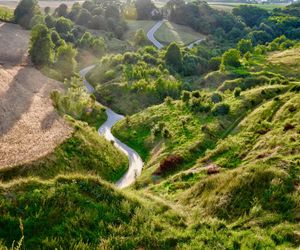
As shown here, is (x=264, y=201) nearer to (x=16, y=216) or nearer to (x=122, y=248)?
(x=122, y=248)

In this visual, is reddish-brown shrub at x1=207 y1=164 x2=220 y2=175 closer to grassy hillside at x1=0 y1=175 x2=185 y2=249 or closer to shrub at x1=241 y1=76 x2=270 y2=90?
grassy hillside at x1=0 y1=175 x2=185 y2=249

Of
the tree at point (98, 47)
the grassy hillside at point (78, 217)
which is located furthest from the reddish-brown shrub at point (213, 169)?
the tree at point (98, 47)

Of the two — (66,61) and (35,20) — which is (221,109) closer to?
(66,61)

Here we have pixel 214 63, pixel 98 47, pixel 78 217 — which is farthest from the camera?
pixel 98 47

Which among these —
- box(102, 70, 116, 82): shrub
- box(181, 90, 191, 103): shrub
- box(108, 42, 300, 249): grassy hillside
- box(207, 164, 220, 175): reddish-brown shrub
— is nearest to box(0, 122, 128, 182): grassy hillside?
box(108, 42, 300, 249): grassy hillside

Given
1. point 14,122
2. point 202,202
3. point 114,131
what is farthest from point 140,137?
point 202,202

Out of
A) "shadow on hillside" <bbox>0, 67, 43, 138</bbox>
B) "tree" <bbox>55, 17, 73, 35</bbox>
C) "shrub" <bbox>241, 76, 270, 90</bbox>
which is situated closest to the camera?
"shadow on hillside" <bbox>0, 67, 43, 138</bbox>

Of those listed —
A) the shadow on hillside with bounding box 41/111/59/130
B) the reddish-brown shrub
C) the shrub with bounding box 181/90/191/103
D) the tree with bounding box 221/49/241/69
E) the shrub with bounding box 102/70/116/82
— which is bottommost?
the shrub with bounding box 102/70/116/82

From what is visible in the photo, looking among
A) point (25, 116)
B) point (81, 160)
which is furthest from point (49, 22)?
point (81, 160)
